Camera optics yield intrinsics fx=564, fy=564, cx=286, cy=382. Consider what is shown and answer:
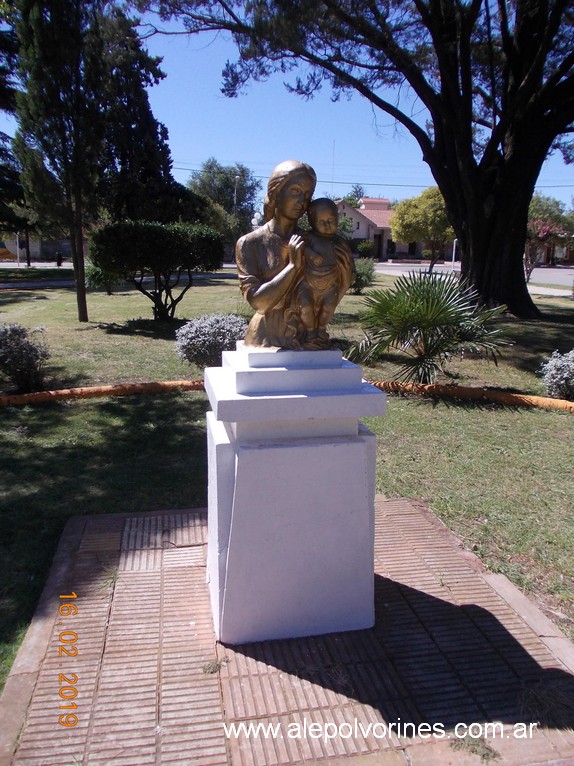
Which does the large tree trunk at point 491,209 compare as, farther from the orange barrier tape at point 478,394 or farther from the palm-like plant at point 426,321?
the orange barrier tape at point 478,394

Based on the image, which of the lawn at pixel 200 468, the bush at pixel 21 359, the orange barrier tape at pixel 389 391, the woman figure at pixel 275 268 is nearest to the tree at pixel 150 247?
the lawn at pixel 200 468

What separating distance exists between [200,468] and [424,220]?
28.8 m

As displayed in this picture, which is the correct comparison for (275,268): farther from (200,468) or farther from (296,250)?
(200,468)

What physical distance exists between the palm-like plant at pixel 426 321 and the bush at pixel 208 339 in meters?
1.73

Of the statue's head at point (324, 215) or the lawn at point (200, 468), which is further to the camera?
the lawn at point (200, 468)

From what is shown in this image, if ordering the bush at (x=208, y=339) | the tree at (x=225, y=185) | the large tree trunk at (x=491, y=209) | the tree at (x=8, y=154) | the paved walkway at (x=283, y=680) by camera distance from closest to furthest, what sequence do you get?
the paved walkway at (x=283, y=680), the bush at (x=208, y=339), the large tree trunk at (x=491, y=209), the tree at (x=8, y=154), the tree at (x=225, y=185)

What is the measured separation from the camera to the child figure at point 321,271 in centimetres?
266

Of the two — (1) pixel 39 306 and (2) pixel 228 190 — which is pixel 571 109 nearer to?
(1) pixel 39 306

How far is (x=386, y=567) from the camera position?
11.1ft

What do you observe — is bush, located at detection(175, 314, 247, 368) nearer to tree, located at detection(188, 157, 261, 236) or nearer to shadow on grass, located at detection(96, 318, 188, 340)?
shadow on grass, located at detection(96, 318, 188, 340)

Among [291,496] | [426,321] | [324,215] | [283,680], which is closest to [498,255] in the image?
[426,321]

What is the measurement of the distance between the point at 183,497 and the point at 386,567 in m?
1.62

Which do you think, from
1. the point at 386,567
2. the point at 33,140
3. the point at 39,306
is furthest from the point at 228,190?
the point at 386,567

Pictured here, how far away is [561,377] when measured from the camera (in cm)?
687
